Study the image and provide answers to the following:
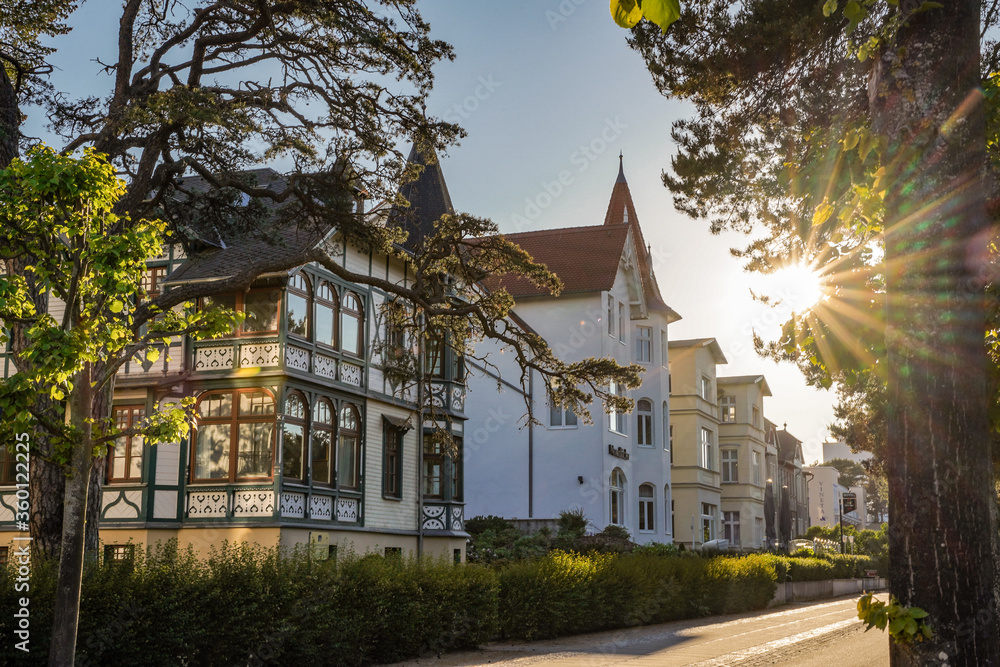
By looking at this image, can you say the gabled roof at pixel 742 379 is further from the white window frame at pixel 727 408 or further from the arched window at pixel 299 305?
the arched window at pixel 299 305

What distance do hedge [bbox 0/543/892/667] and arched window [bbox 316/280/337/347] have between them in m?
8.06

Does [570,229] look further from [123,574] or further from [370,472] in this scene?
[123,574]

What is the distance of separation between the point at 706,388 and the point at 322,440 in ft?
107

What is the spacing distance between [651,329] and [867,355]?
36.0m

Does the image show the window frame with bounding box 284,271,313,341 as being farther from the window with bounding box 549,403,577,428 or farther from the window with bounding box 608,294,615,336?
the window with bounding box 608,294,615,336

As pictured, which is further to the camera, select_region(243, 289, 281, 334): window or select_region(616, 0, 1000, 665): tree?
select_region(243, 289, 281, 334): window

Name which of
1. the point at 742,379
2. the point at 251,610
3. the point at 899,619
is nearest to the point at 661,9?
the point at 899,619

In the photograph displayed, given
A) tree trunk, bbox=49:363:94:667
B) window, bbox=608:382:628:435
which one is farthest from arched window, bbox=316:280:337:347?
window, bbox=608:382:628:435

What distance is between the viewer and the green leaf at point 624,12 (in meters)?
2.99

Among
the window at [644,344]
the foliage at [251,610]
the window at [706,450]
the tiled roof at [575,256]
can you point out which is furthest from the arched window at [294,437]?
the window at [706,450]

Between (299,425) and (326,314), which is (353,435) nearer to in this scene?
(299,425)

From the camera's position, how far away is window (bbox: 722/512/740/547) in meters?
58.3

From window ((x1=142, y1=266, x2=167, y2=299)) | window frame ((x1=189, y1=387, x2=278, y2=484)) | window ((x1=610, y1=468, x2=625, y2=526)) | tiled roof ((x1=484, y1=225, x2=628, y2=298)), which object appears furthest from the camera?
tiled roof ((x1=484, y1=225, x2=628, y2=298))

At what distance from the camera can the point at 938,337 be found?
440 cm
